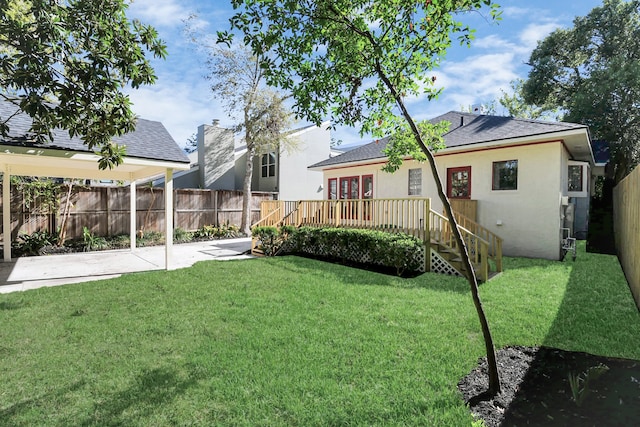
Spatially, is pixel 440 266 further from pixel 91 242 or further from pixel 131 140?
pixel 91 242

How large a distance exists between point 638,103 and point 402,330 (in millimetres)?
18459

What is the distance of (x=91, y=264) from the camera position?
340 inches

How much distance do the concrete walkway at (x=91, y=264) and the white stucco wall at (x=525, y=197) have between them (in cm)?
755

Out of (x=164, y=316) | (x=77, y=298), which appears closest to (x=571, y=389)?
(x=164, y=316)

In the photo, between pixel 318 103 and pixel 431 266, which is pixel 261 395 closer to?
pixel 318 103

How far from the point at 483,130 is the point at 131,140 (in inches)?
407

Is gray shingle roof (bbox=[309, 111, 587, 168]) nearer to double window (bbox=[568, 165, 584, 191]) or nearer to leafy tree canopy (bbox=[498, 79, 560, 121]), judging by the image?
double window (bbox=[568, 165, 584, 191])

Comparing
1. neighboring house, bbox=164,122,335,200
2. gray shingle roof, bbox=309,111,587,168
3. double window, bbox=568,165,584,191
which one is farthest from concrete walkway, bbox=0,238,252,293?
double window, bbox=568,165,584,191

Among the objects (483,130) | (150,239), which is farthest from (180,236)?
(483,130)

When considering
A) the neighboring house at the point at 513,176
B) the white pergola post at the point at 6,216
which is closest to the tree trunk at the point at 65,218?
the white pergola post at the point at 6,216

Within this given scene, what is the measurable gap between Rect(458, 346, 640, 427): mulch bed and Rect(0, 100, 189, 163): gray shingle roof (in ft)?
24.4

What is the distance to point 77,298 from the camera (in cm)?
551

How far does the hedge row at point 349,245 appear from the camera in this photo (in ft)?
24.5

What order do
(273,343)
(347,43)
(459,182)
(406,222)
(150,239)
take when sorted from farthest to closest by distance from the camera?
(150,239), (459,182), (406,222), (273,343), (347,43)
